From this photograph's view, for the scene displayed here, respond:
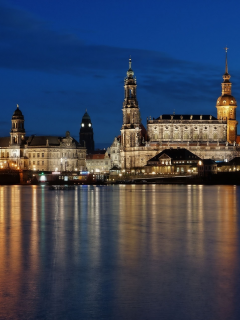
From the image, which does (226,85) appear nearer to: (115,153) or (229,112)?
(229,112)

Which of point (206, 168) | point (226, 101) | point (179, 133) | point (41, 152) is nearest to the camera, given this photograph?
point (206, 168)

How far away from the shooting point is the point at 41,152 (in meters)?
172

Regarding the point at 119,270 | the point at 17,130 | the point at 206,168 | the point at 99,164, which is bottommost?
the point at 119,270

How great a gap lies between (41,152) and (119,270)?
154050 millimetres

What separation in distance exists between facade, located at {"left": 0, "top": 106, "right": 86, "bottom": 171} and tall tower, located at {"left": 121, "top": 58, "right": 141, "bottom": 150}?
21.5 meters

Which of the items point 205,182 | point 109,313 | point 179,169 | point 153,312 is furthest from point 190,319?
point 179,169

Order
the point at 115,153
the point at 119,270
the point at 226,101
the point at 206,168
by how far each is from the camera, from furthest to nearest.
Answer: the point at 115,153 < the point at 226,101 < the point at 206,168 < the point at 119,270

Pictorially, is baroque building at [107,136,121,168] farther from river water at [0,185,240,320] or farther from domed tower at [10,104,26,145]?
river water at [0,185,240,320]

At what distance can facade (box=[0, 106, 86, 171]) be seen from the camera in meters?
173

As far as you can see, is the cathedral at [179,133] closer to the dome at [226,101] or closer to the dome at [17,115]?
the dome at [226,101]

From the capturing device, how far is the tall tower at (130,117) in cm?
15625

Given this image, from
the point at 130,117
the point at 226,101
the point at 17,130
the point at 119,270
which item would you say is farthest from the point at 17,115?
the point at 119,270

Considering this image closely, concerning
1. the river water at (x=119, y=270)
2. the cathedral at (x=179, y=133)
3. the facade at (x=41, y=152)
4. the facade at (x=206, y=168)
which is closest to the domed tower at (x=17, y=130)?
the facade at (x=41, y=152)

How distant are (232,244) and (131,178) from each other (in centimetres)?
12119
